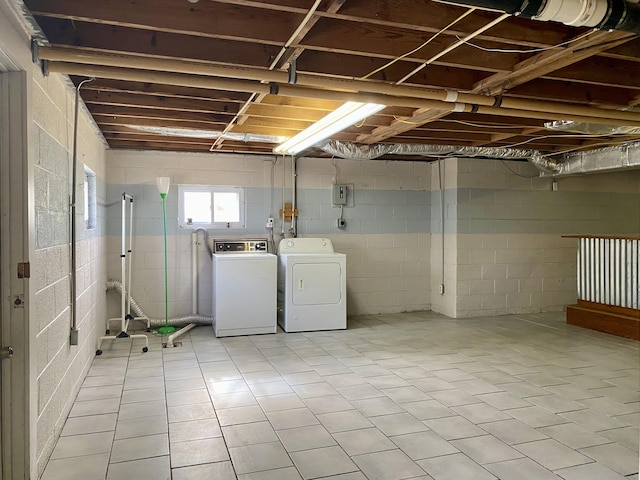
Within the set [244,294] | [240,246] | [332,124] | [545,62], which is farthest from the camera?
[240,246]

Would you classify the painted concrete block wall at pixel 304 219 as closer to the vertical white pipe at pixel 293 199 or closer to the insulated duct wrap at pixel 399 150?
the vertical white pipe at pixel 293 199

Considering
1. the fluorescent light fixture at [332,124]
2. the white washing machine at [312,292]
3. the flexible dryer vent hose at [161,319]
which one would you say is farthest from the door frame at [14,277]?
the white washing machine at [312,292]

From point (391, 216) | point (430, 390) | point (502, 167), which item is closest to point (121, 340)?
point (430, 390)

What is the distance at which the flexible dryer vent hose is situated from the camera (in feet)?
17.5

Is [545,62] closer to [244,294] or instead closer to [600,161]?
[600,161]

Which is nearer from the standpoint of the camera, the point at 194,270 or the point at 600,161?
the point at 600,161

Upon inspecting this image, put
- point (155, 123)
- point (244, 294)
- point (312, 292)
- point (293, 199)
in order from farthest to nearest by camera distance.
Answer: point (293, 199) → point (312, 292) → point (244, 294) → point (155, 123)

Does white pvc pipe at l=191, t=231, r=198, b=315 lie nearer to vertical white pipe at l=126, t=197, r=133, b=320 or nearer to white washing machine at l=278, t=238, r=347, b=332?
vertical white pipe at l=126, t=197, r=133, b=320

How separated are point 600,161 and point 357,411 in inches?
173

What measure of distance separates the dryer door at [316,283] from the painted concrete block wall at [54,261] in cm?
232

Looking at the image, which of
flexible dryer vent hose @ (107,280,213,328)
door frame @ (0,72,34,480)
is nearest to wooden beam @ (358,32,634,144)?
door frame @ (0,72,34,480)

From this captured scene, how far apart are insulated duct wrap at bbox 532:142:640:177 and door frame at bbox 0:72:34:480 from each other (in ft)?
18.3

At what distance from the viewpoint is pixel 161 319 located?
18.4 ft

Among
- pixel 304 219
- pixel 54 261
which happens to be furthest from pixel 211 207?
pixel 54 261
